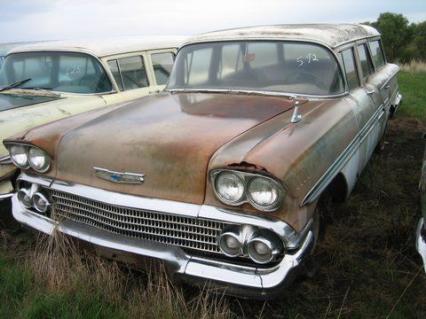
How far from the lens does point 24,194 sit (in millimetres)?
3145

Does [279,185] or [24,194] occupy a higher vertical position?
[279,185]

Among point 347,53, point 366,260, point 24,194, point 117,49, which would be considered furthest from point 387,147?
point 24,194

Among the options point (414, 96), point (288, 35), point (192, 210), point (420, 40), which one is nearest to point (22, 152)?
point (192, 210)

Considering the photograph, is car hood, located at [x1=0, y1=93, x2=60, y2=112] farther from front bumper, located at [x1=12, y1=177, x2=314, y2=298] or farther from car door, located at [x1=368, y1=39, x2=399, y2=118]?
car door, located at [x1=368, y1=39, x2=399, y2=118]

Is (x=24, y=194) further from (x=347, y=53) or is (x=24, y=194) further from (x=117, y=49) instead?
(x=347, y=53)

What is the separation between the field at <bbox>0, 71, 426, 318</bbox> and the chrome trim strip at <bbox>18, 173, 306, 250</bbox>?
38 centimetres

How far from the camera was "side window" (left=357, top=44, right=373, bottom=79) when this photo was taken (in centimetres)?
436

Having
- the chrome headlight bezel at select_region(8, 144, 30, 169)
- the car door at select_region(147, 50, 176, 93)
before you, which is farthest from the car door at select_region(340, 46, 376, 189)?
the car door at select_region(147, 50, 176, 93)

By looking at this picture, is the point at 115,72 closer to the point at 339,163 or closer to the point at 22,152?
the point at 22,152

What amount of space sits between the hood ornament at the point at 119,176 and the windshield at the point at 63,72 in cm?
239

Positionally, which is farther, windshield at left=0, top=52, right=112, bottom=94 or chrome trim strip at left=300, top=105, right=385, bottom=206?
windshield at left=0, top=52, right=112, bottom=94

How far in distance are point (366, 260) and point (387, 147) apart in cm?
306

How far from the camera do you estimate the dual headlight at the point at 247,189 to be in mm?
2191

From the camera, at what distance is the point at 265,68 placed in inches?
141
